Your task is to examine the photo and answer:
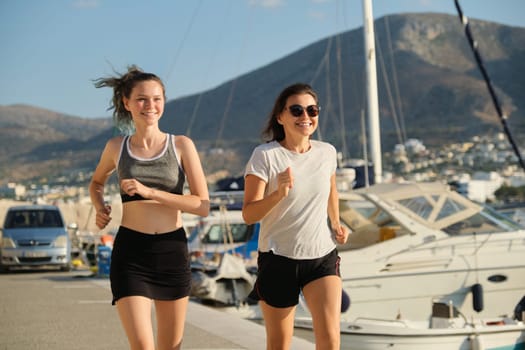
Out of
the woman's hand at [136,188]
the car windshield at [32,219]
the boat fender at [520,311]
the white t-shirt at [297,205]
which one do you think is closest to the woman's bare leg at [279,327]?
the white t-shirt at [297,205]

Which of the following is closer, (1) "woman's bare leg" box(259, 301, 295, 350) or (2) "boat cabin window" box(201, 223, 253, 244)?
(1) "woman's bare leg" box(259, 301, 295, 350)

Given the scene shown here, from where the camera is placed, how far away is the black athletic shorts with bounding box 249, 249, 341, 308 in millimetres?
5562

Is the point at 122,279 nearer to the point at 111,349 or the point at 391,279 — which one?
the point at 111,349

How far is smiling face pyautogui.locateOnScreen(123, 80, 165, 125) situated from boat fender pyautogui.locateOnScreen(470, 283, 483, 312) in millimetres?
9653

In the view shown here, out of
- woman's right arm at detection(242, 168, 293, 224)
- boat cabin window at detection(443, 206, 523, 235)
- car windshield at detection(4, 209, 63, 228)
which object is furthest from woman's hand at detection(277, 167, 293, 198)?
car windshield at detection(4, 209, 63, 228)

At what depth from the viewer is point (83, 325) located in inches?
411

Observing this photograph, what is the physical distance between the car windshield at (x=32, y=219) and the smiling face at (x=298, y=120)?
17.9 m

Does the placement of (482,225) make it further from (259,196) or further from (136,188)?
(136,188)

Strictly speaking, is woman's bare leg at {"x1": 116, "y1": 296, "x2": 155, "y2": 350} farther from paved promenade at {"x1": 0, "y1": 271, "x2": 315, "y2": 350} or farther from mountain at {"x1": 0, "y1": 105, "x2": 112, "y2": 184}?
mountain at {"x1": 0, "y1": 105, "x2": 112, "y2": 184}

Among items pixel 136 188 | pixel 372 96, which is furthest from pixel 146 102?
pixel 372 96

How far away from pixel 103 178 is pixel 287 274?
1209 mm

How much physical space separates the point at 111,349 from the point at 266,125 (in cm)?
348

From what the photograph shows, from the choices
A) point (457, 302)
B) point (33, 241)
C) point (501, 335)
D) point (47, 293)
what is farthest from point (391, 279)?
point (33, 241)

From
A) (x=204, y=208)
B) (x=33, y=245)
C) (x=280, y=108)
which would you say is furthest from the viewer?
(x=33, y=245)
